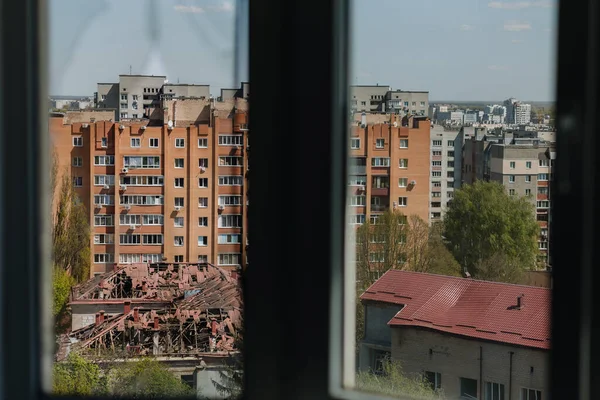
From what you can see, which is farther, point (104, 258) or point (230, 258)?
point (104, 258)

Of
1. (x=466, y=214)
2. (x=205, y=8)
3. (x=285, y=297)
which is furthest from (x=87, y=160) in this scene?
(x=466, y=214)

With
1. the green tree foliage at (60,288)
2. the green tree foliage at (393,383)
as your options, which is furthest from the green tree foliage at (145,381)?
the green tree foliage at (393,383)

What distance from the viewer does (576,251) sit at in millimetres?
1115

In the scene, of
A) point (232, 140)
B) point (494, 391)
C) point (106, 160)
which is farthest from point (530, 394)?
point (106, 160)

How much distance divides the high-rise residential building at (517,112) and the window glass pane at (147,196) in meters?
0.55

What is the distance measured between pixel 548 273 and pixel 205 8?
0.88 meters

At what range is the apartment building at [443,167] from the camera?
1.45 metres

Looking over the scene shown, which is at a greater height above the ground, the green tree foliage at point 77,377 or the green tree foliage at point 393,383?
the green tree foliage at point 393,383

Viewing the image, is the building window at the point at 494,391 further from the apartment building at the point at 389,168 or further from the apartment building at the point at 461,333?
the apartment building at the point at 389,168

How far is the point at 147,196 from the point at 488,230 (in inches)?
30.6

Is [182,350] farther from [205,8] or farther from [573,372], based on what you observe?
[573,372]

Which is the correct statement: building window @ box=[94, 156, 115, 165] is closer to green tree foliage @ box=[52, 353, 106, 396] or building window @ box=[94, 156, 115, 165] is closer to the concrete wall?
green tree foliage @ box=[52, 353, 106, 396]

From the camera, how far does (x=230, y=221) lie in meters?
1.68

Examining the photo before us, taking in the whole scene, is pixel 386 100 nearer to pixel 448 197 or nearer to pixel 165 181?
pixel 448 197
